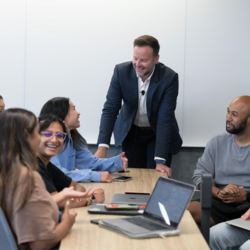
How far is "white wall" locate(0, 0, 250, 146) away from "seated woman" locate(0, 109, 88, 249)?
8.17ft

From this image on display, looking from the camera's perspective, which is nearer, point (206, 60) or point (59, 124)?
point (59, 124)

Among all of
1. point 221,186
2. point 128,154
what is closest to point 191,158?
point 128,154

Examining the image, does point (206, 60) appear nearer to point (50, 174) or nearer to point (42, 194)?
point (50, 174)

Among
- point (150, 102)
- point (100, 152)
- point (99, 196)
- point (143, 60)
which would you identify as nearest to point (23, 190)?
point (99, 196)

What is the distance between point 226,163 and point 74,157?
1084 millimetres

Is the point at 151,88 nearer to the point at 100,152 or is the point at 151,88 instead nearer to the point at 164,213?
the point at 100,152

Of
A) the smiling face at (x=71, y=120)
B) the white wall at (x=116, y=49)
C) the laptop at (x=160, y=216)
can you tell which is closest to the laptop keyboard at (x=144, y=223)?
the laptop at (x=160, y=216)

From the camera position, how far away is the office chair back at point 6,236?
3.93 feet

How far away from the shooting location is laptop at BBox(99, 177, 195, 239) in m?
1.31

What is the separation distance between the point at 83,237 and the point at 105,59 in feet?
8.72

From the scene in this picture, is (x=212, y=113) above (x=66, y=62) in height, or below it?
below

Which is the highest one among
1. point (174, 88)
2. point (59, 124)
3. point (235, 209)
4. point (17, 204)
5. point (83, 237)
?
point (174, 88)

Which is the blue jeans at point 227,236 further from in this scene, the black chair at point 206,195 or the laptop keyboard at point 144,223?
the laptop keyboard at point 144,223

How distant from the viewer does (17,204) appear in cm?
118
